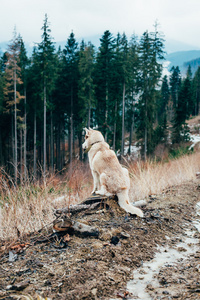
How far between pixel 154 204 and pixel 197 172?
5.51 meters

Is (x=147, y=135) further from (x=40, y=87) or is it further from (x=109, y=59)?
(x=40, y=87)

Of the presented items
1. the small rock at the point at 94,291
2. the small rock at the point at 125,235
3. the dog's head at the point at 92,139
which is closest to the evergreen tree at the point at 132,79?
the dog's head at the point at 92,139

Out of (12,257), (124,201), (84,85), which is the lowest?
(12,257)

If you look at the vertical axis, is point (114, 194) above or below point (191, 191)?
above

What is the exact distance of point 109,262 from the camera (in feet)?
8.90

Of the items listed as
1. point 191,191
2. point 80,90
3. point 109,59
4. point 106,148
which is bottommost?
point 191,191

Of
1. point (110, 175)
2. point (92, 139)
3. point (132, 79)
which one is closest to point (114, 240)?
point (110, 175)

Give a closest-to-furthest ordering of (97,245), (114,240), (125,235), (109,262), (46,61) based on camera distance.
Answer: (109,262), (97,245), (114,240), (125,235), (46,61)

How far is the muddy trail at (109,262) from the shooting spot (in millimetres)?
2197

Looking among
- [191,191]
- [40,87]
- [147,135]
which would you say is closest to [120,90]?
[147,135]

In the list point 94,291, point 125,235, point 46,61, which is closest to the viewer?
point 94,291

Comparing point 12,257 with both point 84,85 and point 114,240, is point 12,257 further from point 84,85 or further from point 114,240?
point 84,85

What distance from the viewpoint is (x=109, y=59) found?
95.7 ft

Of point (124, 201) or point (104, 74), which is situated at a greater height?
point (104, 74)
